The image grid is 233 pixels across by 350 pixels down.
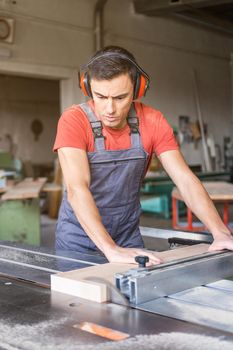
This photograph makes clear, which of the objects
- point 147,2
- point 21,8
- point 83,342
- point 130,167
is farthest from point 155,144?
point 147,2

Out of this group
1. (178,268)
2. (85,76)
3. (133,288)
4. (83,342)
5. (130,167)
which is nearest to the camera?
(83,342)

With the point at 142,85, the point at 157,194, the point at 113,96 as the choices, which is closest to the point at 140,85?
the point at 142,85

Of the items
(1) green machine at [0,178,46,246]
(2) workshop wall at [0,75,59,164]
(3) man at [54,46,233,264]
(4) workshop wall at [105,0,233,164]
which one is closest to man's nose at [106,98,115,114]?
(3) man at [54,46,233,264]

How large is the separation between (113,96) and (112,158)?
0.28 m

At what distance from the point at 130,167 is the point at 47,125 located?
28.8 ft

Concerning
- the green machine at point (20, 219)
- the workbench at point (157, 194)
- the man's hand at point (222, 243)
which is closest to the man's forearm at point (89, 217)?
the man's hand at point (222, 243)

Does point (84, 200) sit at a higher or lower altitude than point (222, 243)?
higher

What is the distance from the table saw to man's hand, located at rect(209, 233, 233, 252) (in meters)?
0.08

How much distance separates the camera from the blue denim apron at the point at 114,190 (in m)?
1.85

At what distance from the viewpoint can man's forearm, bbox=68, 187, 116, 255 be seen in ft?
5.06

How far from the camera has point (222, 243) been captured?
1562 millimetres

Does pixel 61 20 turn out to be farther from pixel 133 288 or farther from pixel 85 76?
pixel 133 288

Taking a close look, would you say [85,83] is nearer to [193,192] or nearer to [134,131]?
[134,131]

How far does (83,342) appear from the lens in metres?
0.95
